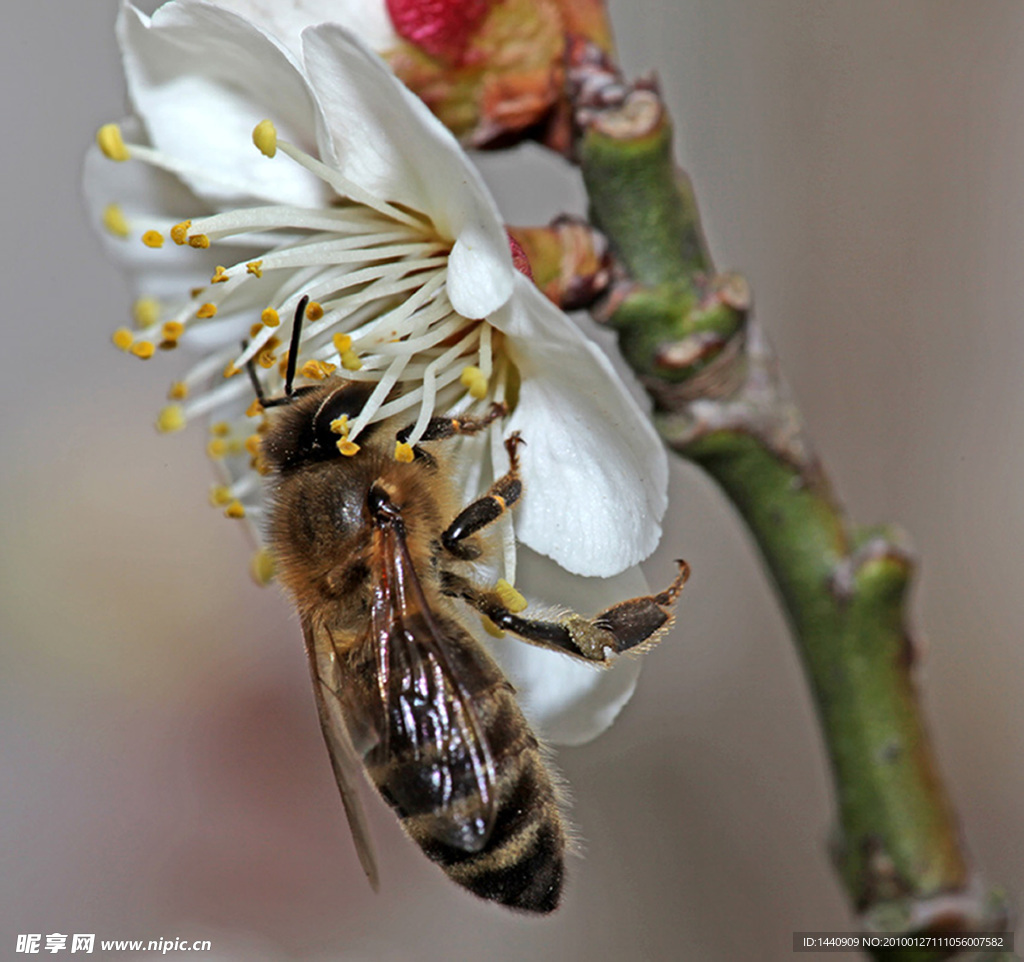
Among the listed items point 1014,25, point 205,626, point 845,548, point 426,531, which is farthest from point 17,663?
point 1014,25

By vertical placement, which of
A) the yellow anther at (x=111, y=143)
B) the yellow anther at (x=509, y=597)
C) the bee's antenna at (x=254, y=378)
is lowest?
the yellow anther at (x=509, y=597)

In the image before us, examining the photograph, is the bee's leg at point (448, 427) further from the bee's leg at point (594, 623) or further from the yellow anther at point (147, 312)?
the yellow anther at point (147, 312)

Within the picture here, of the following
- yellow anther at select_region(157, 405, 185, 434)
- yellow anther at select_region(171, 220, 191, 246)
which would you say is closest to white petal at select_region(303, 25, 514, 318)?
yellow anther at select_region(171, 220, 191, 246)

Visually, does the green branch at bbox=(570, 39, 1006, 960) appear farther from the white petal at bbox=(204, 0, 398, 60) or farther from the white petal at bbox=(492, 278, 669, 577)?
the white petal at bbox=(204, 0, 398, 60)

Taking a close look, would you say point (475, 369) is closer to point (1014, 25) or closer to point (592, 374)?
point (592, 374)

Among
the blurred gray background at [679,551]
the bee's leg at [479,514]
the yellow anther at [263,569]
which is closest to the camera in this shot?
the bee's leg at [479,514]

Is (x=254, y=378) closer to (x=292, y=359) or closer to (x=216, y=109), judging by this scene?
(x=292, y=359)

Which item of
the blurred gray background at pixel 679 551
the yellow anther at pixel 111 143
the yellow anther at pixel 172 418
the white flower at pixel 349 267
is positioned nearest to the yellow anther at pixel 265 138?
the white flower at pixel 349 267

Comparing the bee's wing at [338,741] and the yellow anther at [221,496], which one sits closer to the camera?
the bee's wing at [338,741]
